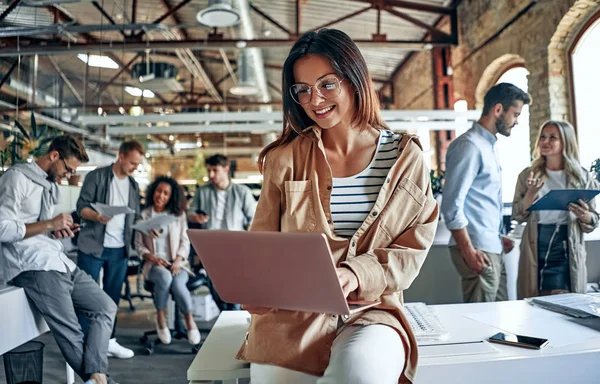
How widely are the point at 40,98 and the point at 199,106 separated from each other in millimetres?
9212

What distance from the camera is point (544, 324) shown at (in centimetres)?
160

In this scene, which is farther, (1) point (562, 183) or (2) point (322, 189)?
(1) point (562, 183)

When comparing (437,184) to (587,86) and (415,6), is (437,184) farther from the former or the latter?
(415,6)

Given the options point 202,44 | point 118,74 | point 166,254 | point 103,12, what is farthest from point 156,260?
point 202,44

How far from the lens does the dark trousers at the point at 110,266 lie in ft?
11.9

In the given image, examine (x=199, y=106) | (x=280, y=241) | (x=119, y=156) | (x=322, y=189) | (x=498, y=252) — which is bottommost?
(x=498, y=252)

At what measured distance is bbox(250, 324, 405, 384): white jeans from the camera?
→ 989 millimetres

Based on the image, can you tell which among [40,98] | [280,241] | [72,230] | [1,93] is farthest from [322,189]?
[40,98]

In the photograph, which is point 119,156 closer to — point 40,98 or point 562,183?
point 40,98

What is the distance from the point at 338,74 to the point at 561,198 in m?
1.88

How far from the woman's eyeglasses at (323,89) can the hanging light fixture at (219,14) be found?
12.8 ft

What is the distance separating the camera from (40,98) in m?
3.78

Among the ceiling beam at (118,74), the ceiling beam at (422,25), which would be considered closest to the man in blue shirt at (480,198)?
the ceiling beam at (118,74)

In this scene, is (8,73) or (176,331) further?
(176,331)
